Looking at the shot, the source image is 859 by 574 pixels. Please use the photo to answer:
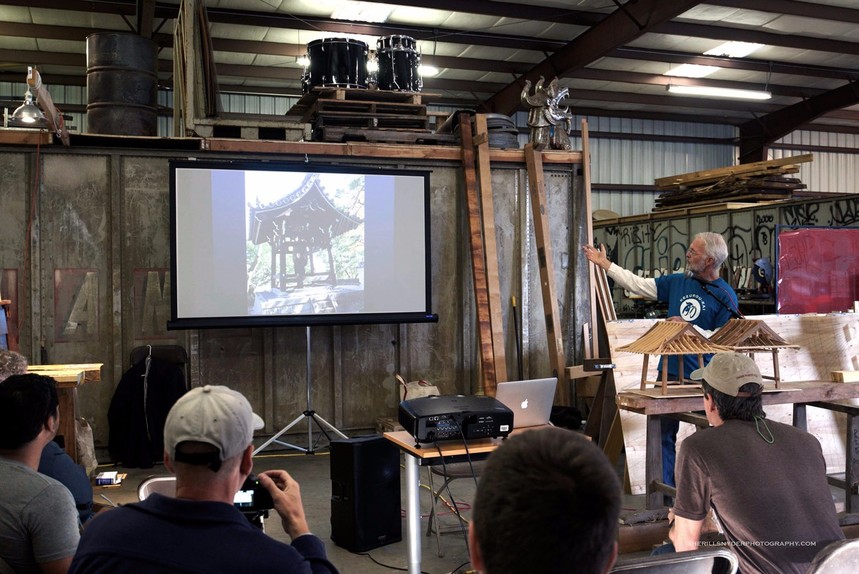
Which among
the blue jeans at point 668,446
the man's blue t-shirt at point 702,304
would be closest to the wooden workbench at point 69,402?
the blue jeans at point 668,446

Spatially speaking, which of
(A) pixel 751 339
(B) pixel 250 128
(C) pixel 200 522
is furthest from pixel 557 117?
(C) pixel 200 522

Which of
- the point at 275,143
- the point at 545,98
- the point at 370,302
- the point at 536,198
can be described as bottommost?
the point at 370,302

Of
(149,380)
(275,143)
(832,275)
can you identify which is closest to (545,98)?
(275,143)

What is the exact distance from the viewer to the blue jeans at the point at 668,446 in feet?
14.9

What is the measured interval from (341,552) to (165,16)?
25.7 feet

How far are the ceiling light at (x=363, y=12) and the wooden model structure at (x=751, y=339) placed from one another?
22.3ft

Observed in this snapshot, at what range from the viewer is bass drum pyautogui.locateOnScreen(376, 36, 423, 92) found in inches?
282

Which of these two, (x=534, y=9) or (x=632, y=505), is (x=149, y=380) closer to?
(x=632, y=505)

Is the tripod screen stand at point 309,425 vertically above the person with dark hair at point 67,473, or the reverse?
the person with dark hair at point 67,473

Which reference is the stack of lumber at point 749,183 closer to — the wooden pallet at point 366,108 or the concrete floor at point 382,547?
the wooden pallet at point 366,108

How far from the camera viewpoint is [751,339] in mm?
4324

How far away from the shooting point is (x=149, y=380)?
603cm

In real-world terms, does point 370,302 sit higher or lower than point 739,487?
higher

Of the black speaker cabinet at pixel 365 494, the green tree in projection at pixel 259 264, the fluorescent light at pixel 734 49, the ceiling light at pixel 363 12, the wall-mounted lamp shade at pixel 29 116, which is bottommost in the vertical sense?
the black speaker cabinet at pixel 365 494
